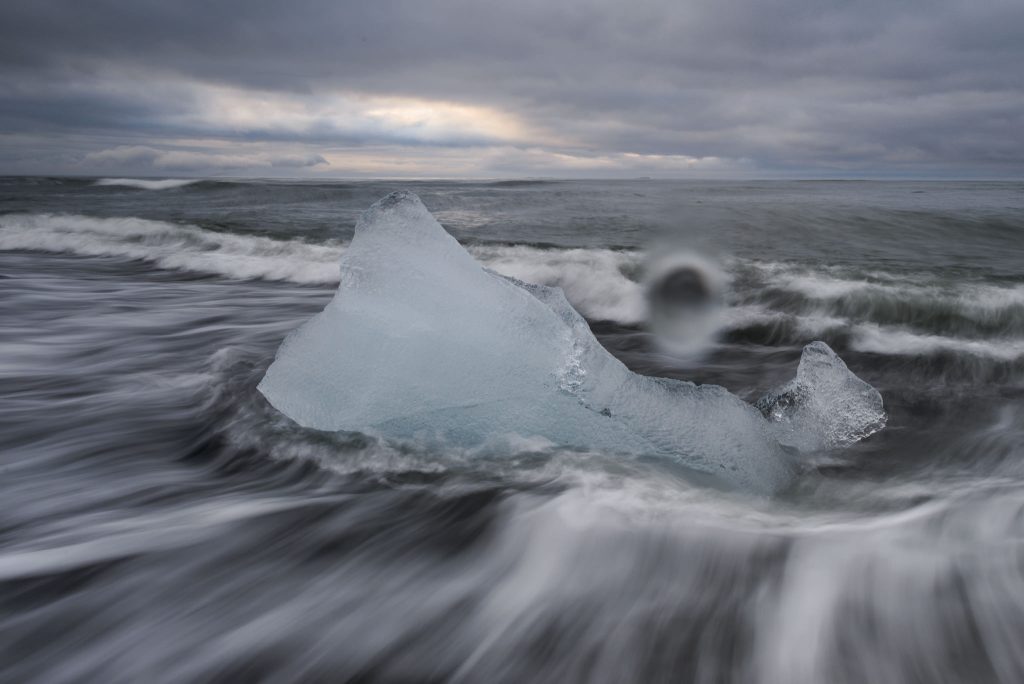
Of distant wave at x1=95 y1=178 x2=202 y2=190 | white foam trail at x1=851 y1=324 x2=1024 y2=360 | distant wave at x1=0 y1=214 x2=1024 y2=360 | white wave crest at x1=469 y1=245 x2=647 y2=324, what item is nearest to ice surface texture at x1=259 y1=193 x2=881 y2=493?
white foam trail at x1=851 y1=324 x2=1024 y2=360

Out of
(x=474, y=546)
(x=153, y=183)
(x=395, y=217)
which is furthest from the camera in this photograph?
(x=153, y=183)

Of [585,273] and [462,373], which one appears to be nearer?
[462,373]

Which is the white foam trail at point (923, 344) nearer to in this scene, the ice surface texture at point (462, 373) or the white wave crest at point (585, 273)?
the white wave crest at point (585, 273)

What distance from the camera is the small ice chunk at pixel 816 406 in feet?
10.4

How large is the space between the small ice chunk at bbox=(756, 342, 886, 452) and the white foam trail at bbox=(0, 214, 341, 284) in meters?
7.20

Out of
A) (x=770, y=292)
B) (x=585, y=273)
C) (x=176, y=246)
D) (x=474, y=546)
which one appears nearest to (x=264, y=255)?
(x=176, y=246)

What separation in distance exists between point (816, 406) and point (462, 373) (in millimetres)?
1727

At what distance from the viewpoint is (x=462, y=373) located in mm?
2930

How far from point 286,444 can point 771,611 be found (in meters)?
2.22

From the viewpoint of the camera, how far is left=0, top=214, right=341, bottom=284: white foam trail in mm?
9898

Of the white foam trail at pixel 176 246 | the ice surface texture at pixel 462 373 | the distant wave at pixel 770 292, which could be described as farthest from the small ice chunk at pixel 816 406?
the white foam trail at pixel 176 246

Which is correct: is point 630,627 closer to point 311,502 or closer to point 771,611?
point 771,611

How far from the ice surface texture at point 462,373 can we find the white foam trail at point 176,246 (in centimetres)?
648

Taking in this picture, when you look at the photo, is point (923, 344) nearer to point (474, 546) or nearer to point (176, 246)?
point (474, 546)
